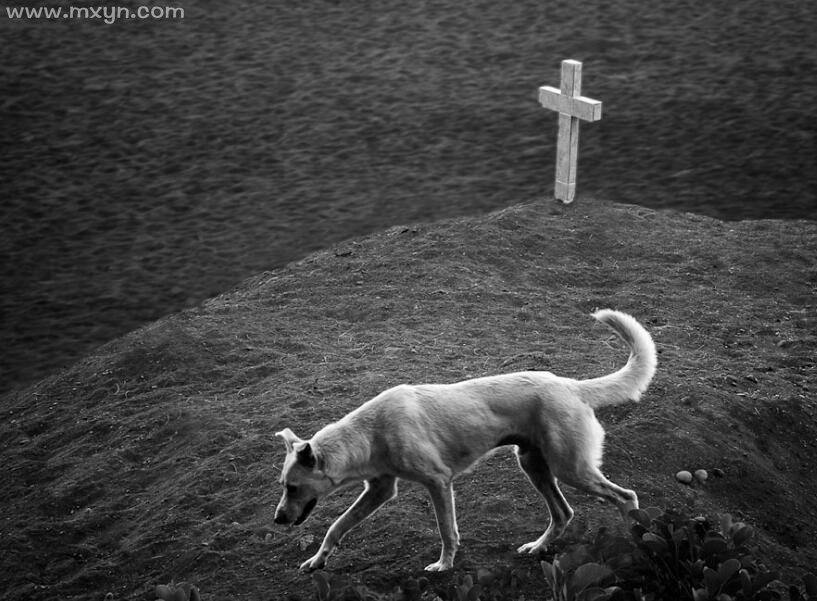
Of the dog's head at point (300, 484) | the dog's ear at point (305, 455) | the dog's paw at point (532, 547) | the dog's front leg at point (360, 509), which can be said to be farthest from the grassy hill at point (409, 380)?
the dog's ear at point (305, 455)

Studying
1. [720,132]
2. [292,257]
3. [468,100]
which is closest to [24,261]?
[292,257]

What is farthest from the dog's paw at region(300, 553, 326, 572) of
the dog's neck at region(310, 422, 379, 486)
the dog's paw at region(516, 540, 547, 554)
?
the dog's paw at region(516, 540, 547, 554)

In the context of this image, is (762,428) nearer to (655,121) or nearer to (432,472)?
(432,472)

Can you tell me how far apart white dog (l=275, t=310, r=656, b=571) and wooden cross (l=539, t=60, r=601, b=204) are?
643 cm

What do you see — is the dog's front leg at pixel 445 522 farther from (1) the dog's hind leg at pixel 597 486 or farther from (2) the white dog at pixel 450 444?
(1) the dog's hind leg at pixel 597 486

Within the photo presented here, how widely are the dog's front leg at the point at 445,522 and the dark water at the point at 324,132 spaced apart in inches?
224

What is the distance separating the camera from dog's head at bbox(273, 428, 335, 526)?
537 cm

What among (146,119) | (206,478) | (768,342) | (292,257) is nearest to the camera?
(206,478)

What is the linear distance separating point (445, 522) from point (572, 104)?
729 centimetres

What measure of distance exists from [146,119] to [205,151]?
5.43ft

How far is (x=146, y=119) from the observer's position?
1574 cm

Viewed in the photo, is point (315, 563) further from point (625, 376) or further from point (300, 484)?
point (625, 376)

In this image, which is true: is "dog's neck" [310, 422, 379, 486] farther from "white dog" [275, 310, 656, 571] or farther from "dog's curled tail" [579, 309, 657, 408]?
"dog's curled tail" [579, 309, 657, 408]

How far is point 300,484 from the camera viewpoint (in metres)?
5.40
